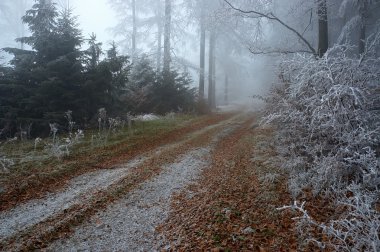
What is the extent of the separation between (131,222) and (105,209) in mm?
655

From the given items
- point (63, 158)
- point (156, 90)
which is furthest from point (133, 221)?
point (156, 90)

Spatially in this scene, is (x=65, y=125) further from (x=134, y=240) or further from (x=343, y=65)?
(x=343, y=65)

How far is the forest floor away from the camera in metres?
3.54

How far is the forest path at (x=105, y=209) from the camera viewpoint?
3.62m

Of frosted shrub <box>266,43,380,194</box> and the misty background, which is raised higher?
the misty background

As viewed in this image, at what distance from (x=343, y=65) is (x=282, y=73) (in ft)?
6.29

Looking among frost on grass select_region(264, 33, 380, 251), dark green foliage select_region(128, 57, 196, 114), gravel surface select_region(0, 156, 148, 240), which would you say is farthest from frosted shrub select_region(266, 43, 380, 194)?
dark green foliage select_region(128, 57, 196, 114)

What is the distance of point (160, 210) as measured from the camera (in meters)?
4.53

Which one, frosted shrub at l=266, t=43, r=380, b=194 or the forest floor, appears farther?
frosted shrub at l=266, t=43, r=380, b=194

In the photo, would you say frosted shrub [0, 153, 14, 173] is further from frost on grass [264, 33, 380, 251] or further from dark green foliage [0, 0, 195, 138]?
frost on grass [264, 33, 380, 251]

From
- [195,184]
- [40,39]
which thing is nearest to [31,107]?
[40,39]

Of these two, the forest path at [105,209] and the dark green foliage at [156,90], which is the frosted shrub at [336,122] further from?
the dark green foliage at [156,90]

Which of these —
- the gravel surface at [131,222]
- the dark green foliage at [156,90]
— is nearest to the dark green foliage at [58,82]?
the dark green foliage at [156,90]

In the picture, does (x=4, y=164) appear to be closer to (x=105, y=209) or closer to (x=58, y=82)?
(x=105, y=209)
